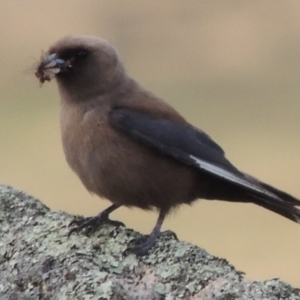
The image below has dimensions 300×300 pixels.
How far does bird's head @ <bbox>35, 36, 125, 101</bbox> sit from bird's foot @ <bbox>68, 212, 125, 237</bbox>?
0.52 meters

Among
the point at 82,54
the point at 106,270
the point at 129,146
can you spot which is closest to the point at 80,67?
the point at 82,54

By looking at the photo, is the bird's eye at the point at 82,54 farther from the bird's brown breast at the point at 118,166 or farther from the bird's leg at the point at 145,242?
the bird's leg at the point at 145,242

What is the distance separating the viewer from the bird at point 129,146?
243cm

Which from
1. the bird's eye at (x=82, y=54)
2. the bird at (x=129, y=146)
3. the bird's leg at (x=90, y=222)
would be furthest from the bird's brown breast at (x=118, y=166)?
the bird's eye at (x=82, y=54)

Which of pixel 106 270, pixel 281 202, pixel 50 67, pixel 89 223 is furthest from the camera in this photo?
Result: pixel 50 67

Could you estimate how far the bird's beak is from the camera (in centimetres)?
254

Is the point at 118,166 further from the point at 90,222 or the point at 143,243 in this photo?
the point at 143,243

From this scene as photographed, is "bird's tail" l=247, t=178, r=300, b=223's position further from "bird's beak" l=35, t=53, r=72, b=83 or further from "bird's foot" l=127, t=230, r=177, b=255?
"bird's beak" l=35, t=53, r=72, b=83

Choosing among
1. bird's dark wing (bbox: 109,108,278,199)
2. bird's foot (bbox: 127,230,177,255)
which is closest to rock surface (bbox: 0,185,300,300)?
bird's foot (bbox: 127,230,177,255)

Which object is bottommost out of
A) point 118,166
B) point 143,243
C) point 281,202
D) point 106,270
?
point 106,270

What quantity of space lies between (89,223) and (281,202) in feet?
2.23

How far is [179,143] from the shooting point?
2574mm

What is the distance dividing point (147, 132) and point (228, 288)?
88 cm

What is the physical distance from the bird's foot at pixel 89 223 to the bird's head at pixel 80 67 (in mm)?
523
